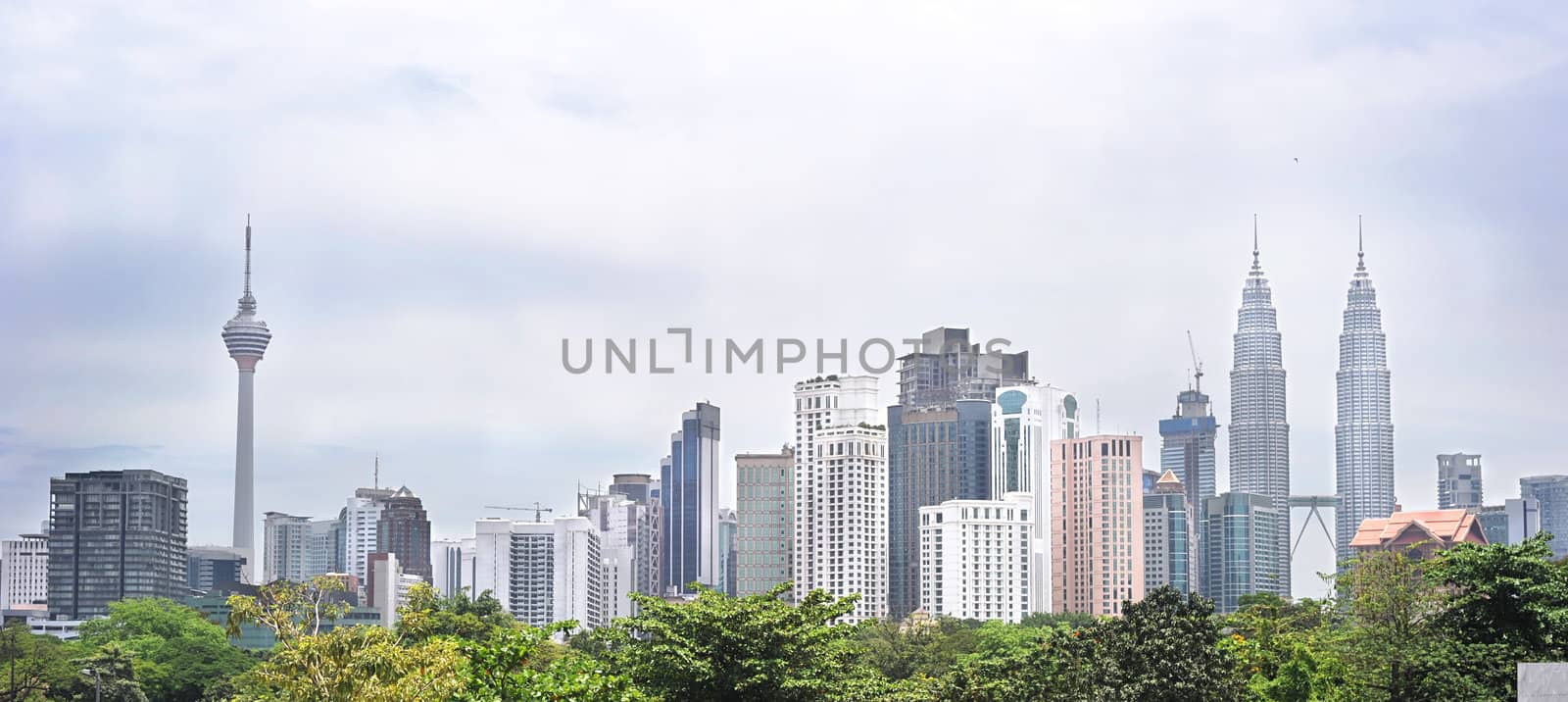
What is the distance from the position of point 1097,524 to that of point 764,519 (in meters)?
33.4

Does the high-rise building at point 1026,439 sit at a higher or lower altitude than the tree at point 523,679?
higher

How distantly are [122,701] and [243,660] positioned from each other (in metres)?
12.8

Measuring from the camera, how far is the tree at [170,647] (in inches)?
2923

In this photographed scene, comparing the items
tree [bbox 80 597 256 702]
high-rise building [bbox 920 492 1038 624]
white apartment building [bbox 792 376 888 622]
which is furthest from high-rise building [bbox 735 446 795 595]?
tree [bbox 80 597 256 702]

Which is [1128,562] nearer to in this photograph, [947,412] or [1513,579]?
[947,412]

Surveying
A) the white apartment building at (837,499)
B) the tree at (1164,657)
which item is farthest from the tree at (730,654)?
the white apartment building at (837,499)

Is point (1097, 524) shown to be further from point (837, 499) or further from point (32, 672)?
point (32, 672)

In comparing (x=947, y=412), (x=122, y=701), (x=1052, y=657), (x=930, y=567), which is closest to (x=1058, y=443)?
(x=947, y=412)

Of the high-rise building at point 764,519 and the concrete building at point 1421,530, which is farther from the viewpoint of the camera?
the high-rise building at point 764,519

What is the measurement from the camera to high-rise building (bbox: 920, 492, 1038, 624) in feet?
507

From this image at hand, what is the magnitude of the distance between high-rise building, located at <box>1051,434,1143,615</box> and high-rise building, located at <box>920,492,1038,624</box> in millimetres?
11828

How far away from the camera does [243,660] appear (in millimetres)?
77938

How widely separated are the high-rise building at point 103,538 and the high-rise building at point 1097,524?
316 feet

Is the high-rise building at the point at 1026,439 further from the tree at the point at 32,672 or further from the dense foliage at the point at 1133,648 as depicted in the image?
the dense foliage at the point at 1133,648
